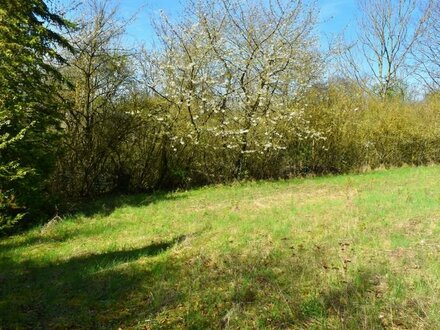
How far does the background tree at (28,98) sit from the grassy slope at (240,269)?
1.33 metres

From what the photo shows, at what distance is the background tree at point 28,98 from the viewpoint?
31.7 ft

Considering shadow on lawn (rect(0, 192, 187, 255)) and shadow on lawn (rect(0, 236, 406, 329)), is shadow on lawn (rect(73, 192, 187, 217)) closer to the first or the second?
shadow on lawn (rect(0, 192, 187, 255))

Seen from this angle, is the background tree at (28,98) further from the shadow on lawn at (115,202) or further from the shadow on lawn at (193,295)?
the shadow on lawn at (193,295)

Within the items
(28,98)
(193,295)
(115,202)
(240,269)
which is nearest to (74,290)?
(193,295)

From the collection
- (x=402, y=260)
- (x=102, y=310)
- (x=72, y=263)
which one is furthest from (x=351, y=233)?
(x=72, y=263)

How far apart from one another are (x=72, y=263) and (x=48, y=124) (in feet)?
18.3

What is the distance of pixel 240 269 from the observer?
544 cm

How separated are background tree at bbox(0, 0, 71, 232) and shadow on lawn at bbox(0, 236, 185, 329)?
11.2ft

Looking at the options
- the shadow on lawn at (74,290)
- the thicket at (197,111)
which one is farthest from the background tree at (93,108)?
the shadow on lawn at (74,290)

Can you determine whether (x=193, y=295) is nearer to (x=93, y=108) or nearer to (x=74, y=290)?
(x=74, y=290)

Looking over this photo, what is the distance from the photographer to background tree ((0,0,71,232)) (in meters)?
9.66

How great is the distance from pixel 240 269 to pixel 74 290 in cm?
213

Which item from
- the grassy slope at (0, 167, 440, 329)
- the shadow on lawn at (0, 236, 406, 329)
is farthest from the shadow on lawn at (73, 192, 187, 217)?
the shadow on lawn at (0, 236, 406, 329)

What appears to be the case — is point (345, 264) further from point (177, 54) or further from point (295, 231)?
point (177, 54)
